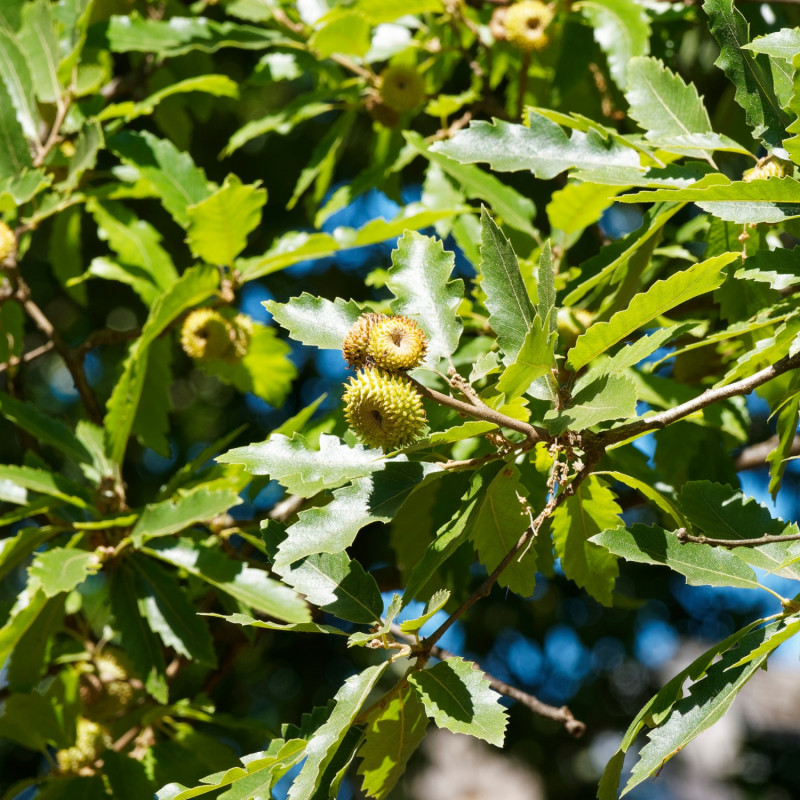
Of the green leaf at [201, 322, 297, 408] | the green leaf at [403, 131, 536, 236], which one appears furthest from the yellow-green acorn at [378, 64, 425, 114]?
the green leaf at [201, 322, 297, 408]

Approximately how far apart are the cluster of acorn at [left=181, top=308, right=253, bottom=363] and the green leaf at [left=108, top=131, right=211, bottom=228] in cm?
22

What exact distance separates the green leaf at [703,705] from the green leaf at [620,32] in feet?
3.87

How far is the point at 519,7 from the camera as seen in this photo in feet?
6.68

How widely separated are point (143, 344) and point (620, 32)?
1.13 meters

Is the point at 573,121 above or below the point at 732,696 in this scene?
above

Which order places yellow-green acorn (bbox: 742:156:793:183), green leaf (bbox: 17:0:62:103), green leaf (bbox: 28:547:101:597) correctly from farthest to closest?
green leaf (bbox: 17:0:62:103) → green leaf (bbox: 28:547:101:597) → yellow-green acorn (bbox: 742:156:793:183)

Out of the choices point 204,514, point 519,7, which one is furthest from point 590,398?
point 519,7

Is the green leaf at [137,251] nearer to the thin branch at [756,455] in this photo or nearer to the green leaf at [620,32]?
the green leaf at [620,32]

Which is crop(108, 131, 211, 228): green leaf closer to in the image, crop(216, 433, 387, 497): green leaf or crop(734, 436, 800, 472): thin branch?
crop(216, 433, 387, 497): green leaf

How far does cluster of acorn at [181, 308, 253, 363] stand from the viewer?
199cm

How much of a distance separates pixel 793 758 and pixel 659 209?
398 centimetres

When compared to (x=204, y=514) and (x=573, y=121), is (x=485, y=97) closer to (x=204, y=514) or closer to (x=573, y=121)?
(x=573, y=121)

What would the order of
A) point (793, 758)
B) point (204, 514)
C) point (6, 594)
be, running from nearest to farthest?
point (204, 514), point (6, 594), point (793, 758)

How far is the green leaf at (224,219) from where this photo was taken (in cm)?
178
